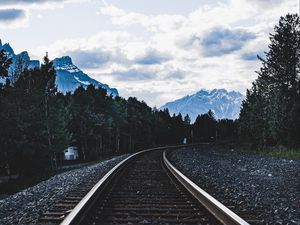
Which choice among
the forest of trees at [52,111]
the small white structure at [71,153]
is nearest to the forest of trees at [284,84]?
the forest of trees at [52,111]

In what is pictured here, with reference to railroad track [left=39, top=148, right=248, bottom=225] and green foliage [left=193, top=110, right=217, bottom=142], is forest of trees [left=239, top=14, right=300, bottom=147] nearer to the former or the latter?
railroad track [left=39, top=148, right=248, bottom=225]

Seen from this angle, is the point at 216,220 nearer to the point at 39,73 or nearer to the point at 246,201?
the point at 246,201

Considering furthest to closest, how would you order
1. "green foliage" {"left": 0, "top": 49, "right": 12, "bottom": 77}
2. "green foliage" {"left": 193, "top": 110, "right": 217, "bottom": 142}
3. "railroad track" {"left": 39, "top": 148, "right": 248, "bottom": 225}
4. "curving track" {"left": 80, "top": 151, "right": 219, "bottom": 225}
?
"green foliage" {"left": 193, "top": 110, "right": 217, "bottom": 142} < "green foliage" {"left": 0, "top": 49, "right": 12, "bottom": 77} < "curving track" {"left": 80, "top": 151, "right": 219, "bottom": 225} < "railroad track" {"left": 39, "top": 148, "right": 248, "bottom": 225}

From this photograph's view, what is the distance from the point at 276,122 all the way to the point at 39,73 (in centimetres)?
2917

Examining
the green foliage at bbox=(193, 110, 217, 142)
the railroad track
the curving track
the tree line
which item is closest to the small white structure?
the tree line

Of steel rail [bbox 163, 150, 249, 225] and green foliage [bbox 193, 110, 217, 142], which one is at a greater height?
green foliage [bbox 193, 110, 217, 142]

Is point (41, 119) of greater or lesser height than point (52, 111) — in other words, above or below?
below

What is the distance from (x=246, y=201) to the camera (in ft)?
26.8

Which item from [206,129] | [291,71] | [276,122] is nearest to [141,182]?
[276,122]

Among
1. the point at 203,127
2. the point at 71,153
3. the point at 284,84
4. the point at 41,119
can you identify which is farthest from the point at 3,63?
the point at 203,127

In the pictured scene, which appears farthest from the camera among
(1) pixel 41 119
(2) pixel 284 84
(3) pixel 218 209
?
(1) pixel 41 119

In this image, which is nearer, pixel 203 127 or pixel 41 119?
pixel 41 119

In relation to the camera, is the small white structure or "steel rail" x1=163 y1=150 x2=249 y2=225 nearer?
"steel rail" x1=163 y1=150 x2=249 y2=225

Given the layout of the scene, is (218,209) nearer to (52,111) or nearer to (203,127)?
(52,111)
